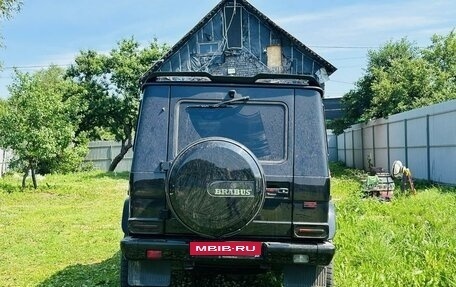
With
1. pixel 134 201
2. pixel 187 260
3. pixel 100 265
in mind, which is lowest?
pixel 100 265

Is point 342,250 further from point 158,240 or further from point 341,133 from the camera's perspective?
point 341,133

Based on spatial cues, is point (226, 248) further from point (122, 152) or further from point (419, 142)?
point (122, 152)

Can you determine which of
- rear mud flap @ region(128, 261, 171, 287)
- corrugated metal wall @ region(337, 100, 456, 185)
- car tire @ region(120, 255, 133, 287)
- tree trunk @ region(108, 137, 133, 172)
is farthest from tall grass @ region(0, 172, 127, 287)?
tree trunk @ region(108, 137, 133, 172)

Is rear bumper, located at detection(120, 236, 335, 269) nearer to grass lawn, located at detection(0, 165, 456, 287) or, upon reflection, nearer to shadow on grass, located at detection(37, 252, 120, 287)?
grass lawn, located at detection(0, 165, 456, 287)

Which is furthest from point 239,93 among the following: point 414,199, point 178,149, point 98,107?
point 98,107

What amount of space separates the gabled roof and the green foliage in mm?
5216

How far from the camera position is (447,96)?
2461cm

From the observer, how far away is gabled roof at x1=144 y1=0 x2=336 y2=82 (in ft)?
65.6

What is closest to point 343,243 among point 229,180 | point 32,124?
point 229,180

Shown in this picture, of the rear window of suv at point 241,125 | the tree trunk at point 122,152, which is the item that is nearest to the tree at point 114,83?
the tree trunk at point 122,152

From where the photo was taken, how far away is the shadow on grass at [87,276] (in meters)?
6.11

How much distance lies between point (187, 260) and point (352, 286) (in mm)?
1781

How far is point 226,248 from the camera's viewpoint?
14.0ft

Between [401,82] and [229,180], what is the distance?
22.3 m
